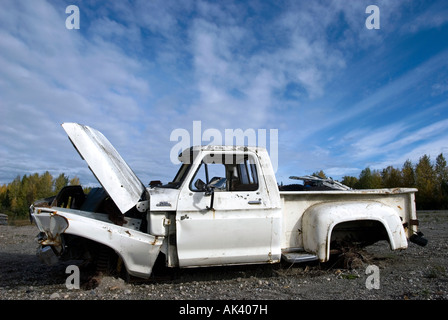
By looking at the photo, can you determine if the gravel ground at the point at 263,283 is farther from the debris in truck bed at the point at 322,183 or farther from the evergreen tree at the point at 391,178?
the evergreen tree at the point at 391,178

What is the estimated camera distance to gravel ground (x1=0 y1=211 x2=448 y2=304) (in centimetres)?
363

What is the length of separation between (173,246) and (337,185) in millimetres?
3178

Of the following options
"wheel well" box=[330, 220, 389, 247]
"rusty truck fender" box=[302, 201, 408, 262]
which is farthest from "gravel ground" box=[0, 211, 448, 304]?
"rusty truck fender" box=[302, 201, 408, 262]

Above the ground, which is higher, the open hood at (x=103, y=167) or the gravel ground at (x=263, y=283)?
the open hood at (x=103, y=167)

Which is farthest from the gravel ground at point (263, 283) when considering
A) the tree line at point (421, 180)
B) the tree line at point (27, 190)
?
the tree line at point (27, 190)

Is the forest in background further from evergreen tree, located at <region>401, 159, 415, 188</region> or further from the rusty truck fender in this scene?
the rusty truck fender

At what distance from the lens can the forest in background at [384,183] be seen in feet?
147

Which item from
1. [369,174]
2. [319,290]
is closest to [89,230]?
[319,290]

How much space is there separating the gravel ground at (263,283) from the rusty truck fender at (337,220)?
0.45 metres

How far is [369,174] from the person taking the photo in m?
60.0

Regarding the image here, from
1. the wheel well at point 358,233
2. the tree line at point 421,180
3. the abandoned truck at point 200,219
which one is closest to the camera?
the abandoned truck at point 200,219

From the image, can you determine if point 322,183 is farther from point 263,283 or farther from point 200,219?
point 200,219

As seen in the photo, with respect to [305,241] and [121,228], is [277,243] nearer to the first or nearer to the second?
[305,241]

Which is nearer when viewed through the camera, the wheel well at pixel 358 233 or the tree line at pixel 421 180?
the wheel well at pixel 358 233
